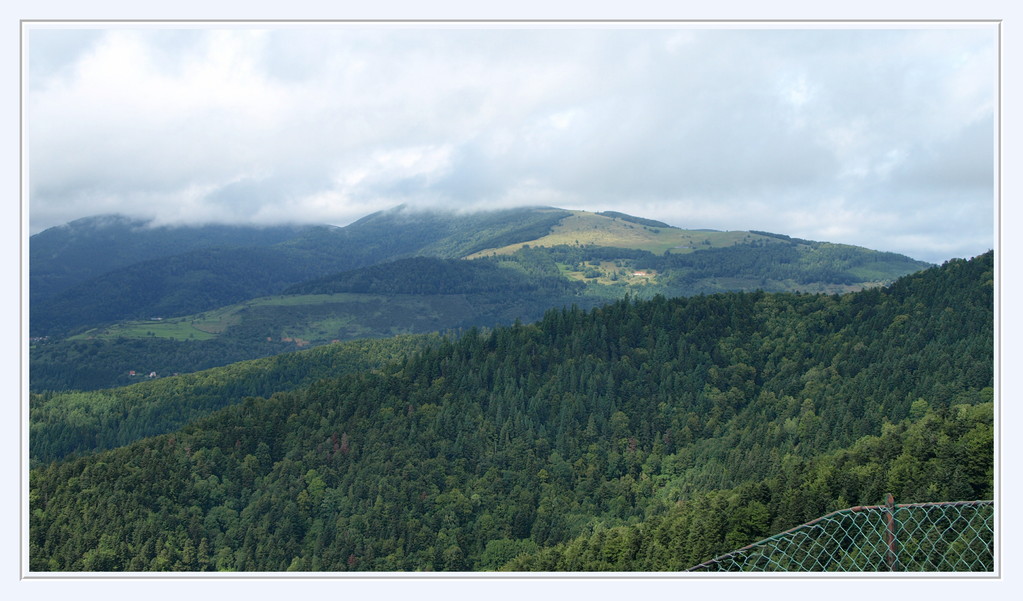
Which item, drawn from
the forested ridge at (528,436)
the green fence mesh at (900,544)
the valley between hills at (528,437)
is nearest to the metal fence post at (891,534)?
the green fence mesh at (900,544)

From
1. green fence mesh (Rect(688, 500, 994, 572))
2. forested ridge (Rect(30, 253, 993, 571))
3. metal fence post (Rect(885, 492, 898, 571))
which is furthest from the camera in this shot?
forested ridge (Rect(30, 253, 993, 571))

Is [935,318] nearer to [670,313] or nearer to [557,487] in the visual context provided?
[670,313]

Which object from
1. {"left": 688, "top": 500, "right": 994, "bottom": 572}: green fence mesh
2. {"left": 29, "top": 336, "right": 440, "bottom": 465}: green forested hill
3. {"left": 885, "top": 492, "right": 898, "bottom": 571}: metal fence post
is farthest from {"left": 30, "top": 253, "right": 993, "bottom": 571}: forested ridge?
{"left": 29, "top": 336, "right": 440, "bottom": 465}: green forested hill

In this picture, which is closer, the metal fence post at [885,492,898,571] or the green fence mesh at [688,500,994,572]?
the metal fence post at [885,492,898,571]

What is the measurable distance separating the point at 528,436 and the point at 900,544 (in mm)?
65150

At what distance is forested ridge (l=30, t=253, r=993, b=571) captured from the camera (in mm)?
71062

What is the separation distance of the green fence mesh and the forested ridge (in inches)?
969

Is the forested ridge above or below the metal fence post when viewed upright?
below

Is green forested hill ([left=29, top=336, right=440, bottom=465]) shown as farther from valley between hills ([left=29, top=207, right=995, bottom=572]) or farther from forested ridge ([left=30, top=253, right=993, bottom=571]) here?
forested ridge ([left=30, top=253, right=993, bottom=571])

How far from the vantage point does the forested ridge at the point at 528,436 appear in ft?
233

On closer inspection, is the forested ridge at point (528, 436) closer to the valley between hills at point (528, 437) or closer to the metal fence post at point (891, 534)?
the valley between hills at point (528, 437)

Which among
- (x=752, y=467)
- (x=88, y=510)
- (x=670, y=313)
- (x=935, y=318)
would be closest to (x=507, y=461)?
(x=752, y=467)

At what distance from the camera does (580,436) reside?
86.1 metres

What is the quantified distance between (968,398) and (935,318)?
78.6 ft
